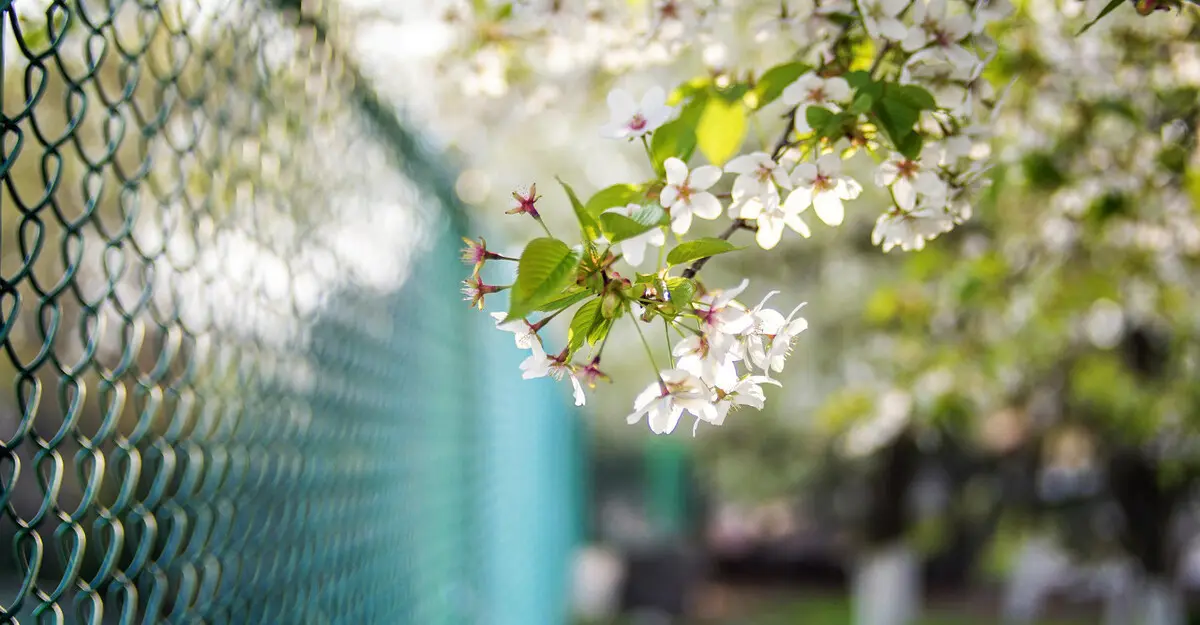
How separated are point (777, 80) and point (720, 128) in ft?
0.28

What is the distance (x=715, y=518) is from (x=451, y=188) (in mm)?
9192

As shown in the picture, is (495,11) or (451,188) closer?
(495,11)

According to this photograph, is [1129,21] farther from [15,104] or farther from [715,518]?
[715,518]

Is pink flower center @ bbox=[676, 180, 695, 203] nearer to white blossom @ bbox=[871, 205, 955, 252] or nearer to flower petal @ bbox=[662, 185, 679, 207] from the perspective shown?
flower petal @ bbox=[662, 185, 679, 207]

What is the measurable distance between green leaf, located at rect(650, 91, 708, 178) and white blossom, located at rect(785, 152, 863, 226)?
118 mm

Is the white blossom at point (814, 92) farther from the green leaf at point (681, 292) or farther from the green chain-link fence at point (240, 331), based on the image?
the green chain-link fence at point (240, 331)

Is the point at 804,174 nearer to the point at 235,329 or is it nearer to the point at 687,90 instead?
the point at 687,90

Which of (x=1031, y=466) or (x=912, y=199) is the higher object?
(x=1031, y=466)

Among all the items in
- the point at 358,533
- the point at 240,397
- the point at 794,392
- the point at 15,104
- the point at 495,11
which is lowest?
the point at 358,533

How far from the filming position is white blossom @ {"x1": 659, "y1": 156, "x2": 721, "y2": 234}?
2.85 feet

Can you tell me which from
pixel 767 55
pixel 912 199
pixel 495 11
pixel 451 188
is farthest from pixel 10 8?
pixel 451 188

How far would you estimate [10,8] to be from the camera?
0.83 m

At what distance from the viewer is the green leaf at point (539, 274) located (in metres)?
0.74

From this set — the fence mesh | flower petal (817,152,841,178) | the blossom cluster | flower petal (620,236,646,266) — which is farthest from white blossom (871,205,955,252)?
the fence mesh
